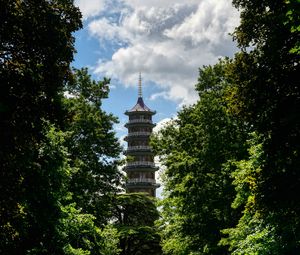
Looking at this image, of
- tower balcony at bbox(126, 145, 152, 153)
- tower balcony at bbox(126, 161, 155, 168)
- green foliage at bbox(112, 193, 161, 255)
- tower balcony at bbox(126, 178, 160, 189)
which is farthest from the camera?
tower balcony at bbox(126, 145, 152, 153)

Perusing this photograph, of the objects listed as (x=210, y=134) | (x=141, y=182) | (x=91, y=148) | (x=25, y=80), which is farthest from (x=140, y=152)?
(x=25, y=80)

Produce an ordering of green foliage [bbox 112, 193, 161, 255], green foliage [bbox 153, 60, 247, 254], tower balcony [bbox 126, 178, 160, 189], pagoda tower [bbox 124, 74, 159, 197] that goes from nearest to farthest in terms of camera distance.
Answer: green foliage [bbox 153, 60, 247, 254] → green foliage [bbox 112, 193, 161, 255] → tower balcony [bbox 126, 178, 160, 189] → pagoda tower [bbox 124, 74, 159, 197]

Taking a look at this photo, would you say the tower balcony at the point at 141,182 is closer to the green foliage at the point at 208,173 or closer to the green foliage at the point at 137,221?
the green foliage at the point at 137,221

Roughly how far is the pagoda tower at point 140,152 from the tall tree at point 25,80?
48528 mm

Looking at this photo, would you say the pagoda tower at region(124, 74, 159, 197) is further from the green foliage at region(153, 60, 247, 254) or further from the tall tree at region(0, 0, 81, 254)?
the tall tree at region(0, 0, 81, 254)

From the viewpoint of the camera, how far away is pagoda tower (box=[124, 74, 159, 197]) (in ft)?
208

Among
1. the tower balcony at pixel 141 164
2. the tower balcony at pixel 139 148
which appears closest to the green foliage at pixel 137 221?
the tower balcony at pixel 141 164

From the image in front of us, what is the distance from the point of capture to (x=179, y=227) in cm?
2556

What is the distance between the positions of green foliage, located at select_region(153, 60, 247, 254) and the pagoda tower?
1392 inches

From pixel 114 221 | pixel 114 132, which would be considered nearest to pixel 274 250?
pixel 114 132

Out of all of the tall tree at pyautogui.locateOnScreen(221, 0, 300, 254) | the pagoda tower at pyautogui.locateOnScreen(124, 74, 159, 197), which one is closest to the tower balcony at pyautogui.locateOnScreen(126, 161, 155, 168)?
the pagoda tower at pyautogui.locateOnScreen(124, 74, 159, 197)

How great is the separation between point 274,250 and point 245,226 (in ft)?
Answer: 9.66

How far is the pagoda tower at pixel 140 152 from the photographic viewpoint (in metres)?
63.3

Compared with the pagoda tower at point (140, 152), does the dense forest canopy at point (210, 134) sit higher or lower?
lower
